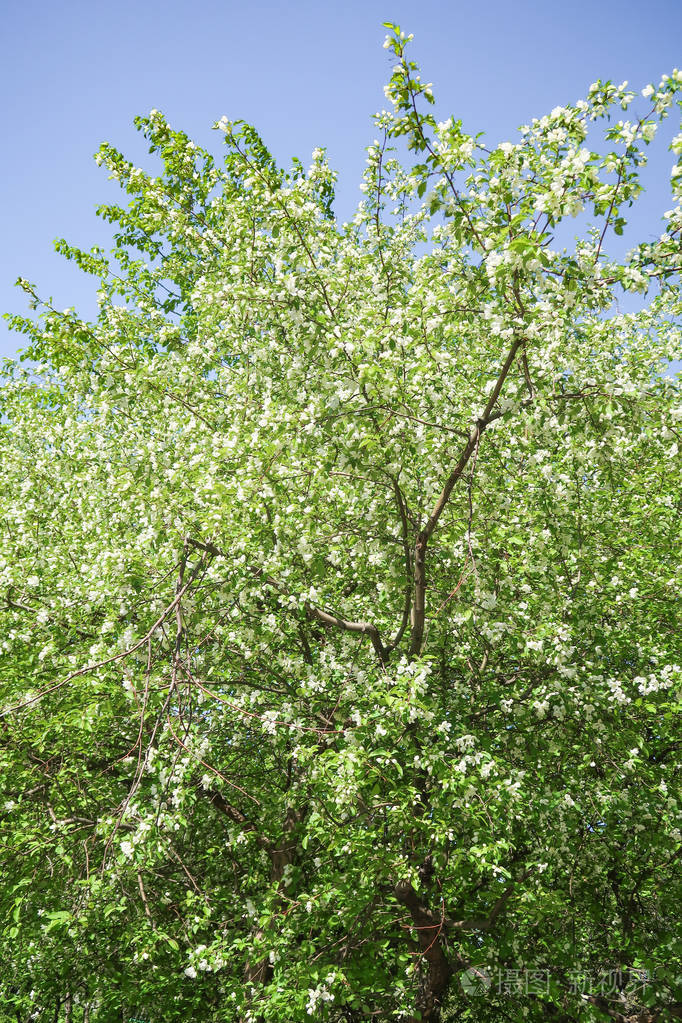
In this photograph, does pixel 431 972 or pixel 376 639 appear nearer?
pixel 376 639

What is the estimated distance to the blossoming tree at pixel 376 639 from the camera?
5.41m

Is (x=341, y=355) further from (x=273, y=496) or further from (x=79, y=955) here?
(x=79, y=955)

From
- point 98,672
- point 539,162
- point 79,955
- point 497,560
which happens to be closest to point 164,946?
point 79,955

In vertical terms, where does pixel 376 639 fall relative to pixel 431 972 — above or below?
above

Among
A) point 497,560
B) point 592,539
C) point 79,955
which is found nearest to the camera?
point 497,560

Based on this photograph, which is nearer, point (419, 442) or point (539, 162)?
point (539, 162)

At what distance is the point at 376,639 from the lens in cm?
670

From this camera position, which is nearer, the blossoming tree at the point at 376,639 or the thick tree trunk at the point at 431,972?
the blossoming tree at the point at 376,639

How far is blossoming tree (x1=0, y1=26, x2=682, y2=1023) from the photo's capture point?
5.41m

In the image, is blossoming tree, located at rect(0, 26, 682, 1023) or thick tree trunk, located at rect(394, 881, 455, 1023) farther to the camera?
thick tree trunk, located at rect(394, 881, 455, 1023)

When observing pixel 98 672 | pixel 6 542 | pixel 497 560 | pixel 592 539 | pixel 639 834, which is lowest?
pixel 98 672

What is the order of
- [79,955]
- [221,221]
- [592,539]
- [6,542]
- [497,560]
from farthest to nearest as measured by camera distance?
1. [221,221]
2. [6,542]
3. [592,539]
4. [79,955]
5. [497,560]

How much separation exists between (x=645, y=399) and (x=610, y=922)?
6.02 meters

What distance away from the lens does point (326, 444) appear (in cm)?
Answer: 623
